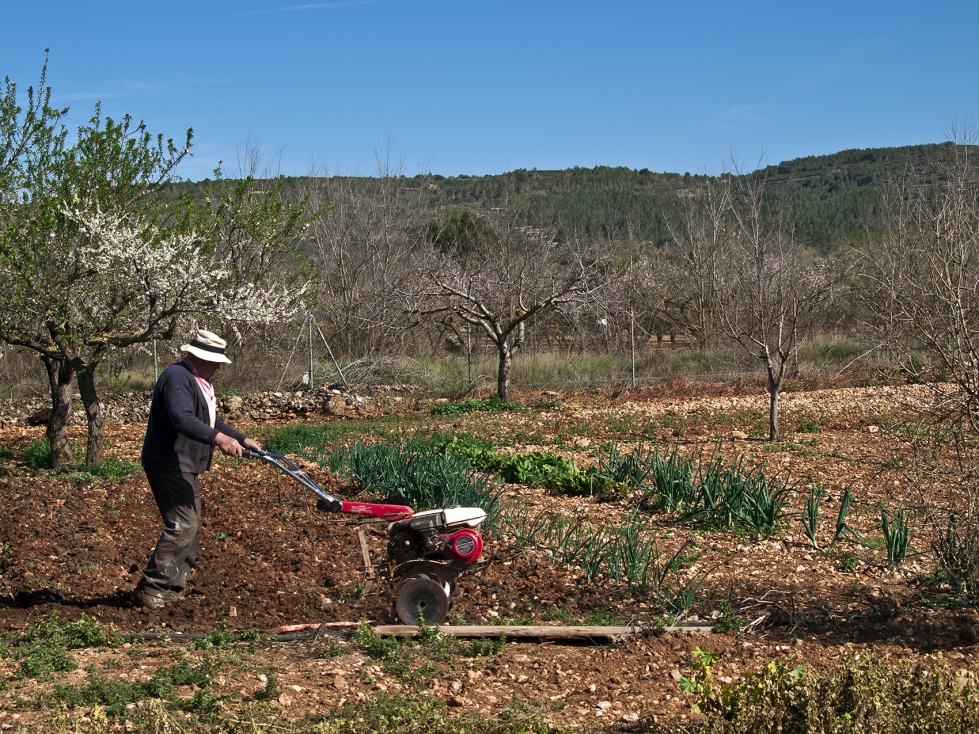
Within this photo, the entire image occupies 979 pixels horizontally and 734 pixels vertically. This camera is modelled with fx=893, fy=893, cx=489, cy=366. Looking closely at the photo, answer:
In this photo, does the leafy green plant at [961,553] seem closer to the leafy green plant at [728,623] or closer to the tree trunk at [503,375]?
the leafy green plant at [728,623]

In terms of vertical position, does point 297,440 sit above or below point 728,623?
above

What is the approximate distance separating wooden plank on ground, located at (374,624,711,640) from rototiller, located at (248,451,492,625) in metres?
0.14

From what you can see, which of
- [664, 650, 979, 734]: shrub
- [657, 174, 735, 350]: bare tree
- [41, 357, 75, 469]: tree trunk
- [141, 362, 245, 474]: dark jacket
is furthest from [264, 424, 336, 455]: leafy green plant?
[657, 174, 735, 350]: bare tree

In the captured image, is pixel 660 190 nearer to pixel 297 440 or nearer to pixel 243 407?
pixel 243 407

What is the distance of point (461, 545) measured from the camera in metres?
5.14

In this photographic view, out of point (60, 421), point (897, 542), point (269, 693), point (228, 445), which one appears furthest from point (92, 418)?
point (897, 542)

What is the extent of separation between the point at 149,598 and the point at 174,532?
422 mm

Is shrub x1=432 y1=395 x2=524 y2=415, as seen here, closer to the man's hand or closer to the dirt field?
the dirt field

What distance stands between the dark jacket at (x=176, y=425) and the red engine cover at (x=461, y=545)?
4.97 ft

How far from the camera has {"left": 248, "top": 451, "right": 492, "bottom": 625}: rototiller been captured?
5.07m

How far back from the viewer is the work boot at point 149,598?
219 inches


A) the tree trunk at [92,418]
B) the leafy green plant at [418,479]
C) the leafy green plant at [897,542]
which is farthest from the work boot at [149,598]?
the tree trunk at [92,418]

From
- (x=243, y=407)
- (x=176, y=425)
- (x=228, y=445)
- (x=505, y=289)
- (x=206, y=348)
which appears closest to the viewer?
(x=228, y=445)

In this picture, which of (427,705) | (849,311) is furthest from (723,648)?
(849,311)
